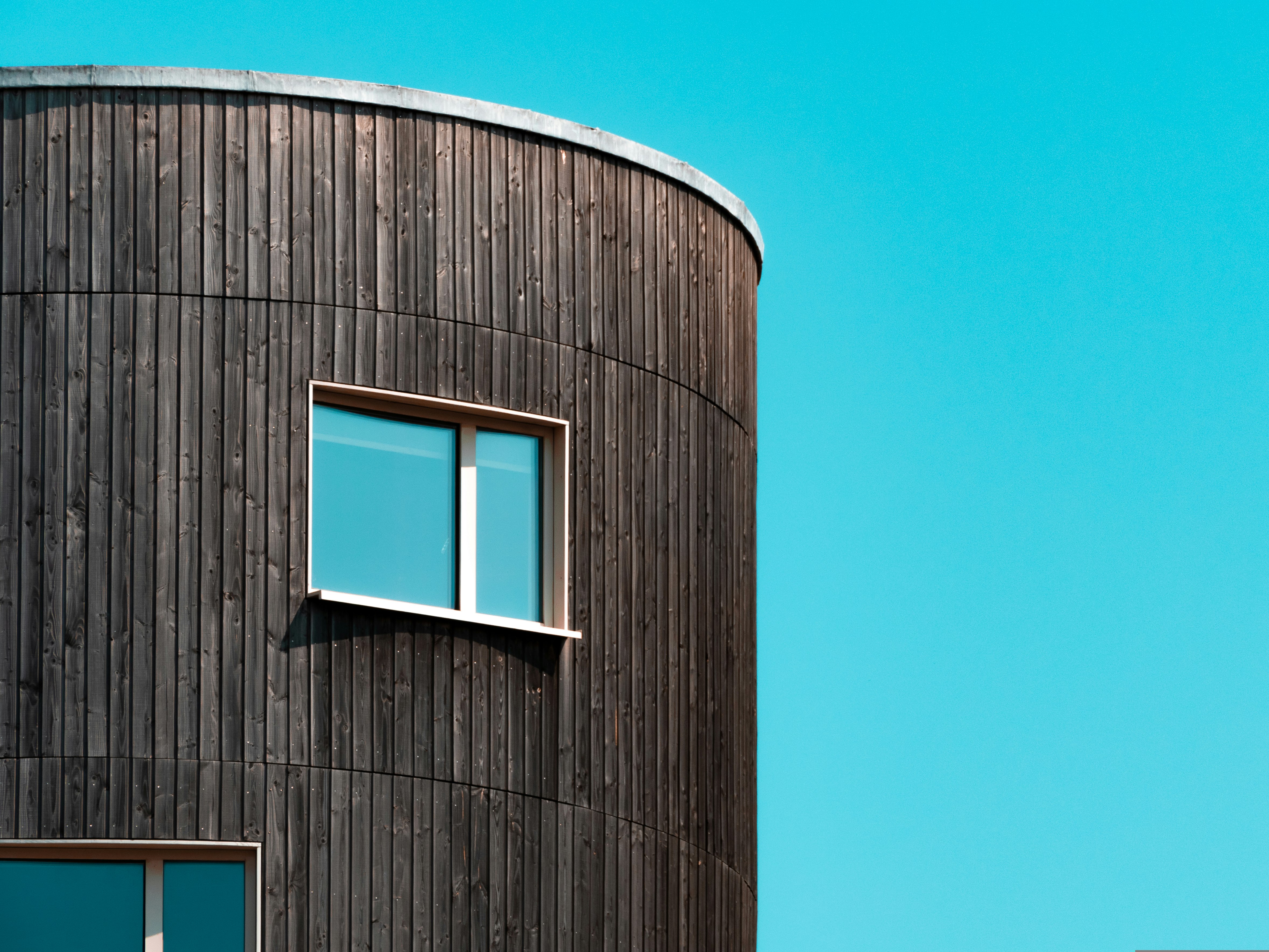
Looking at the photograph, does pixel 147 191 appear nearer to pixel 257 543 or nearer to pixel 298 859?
pixel 257 543

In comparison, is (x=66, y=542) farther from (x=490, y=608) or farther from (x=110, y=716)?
(x=490, y=608)

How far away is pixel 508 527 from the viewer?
15.8 metres

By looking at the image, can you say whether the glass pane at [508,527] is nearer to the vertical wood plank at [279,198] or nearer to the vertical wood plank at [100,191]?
the vertical wood plank at [279,198]

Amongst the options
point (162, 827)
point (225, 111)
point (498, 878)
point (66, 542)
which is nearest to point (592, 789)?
point (498, 878)

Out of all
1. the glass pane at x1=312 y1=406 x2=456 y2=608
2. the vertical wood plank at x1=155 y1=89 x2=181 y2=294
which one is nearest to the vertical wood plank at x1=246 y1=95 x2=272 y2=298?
the vertical wood plank at x1=155 y1=89 x2=181 y2=294

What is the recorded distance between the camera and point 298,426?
49.2 ft

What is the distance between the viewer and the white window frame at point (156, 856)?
14094mm

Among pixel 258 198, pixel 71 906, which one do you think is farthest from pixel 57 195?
pixel 71 906

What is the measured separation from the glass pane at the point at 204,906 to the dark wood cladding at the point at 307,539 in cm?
23

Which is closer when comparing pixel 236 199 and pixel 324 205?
pixel 236 199

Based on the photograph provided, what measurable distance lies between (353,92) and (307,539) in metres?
3.20

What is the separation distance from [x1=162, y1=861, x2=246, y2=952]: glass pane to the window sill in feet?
6.16

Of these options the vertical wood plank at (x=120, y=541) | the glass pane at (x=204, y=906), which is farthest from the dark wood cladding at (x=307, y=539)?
the glass pane at (x=204, y=906)

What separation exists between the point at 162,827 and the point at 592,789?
308cm
